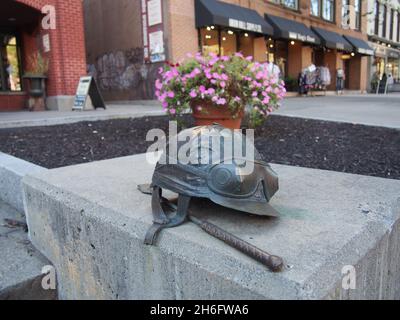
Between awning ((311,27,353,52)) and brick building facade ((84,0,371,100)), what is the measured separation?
0.06 metres

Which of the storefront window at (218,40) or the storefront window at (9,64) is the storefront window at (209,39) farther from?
the storefront window at (9,64)

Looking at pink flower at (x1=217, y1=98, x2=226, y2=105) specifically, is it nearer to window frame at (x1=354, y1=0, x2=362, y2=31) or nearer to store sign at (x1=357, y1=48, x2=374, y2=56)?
store sign at (x1=357, y1=48, x2=374, y2=56)

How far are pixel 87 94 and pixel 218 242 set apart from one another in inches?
336

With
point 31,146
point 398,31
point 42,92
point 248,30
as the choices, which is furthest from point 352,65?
point 31,146

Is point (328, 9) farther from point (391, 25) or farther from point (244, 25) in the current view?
point (391, 25)

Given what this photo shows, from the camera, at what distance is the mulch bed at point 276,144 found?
12.1 ft

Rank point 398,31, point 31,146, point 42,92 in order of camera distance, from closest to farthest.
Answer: point 31,146
point 42,92
point 398,31

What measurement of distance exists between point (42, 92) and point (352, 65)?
23.6 meters

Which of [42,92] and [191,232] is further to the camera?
[42,92]

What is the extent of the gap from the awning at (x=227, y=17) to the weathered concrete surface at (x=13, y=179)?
1126 cm

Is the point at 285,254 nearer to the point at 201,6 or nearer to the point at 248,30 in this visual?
the point at 201,6

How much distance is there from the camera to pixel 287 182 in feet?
7.55

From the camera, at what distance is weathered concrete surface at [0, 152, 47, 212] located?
2871 mm
